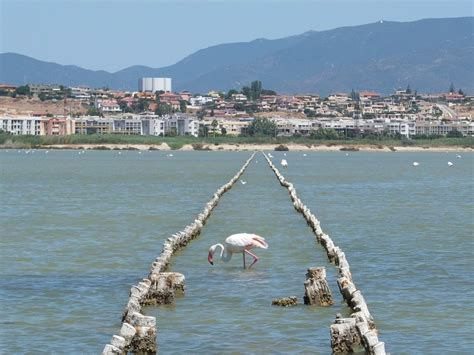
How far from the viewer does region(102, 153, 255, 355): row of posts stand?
41.0 feet

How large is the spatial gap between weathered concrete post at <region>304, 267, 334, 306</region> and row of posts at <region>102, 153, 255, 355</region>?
1849 millimetres

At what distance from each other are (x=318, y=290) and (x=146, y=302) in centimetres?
229

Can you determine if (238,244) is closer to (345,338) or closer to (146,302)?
(146,302)

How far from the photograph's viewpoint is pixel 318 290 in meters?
15.7

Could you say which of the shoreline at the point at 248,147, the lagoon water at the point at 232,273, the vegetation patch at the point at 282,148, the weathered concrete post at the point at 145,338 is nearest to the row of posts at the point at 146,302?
the weathered concrete post at the point at 145,338

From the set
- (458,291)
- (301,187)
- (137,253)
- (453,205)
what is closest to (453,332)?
(458,291)

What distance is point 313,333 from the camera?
46.1 feet

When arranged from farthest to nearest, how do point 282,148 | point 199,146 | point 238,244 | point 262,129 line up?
point 262,129
point 199,146
point 282,148
point 238,244

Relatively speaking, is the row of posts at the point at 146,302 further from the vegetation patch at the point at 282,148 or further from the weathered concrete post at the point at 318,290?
the vegetation patch at the point at 282,148

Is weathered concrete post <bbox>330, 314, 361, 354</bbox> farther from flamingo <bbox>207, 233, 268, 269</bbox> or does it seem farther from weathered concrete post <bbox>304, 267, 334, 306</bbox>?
flamingo <bbox>207, 233, 268, 269</bbox>

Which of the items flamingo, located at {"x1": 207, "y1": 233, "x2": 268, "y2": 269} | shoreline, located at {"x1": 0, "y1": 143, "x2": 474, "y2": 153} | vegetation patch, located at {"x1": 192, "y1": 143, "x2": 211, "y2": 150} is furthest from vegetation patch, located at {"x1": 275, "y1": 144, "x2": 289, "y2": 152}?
flamingo, located at {"x1": 207, "y1": 233, "x2": 268, "y2": 269}

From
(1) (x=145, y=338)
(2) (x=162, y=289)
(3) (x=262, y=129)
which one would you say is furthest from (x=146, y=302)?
(3) (x=262, y=129)

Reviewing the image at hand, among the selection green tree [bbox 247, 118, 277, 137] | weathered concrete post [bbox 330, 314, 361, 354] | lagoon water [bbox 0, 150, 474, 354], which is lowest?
green tree [bbox 247, 118, 277, 137]

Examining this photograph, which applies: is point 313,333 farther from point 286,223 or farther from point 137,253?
point 286,223
